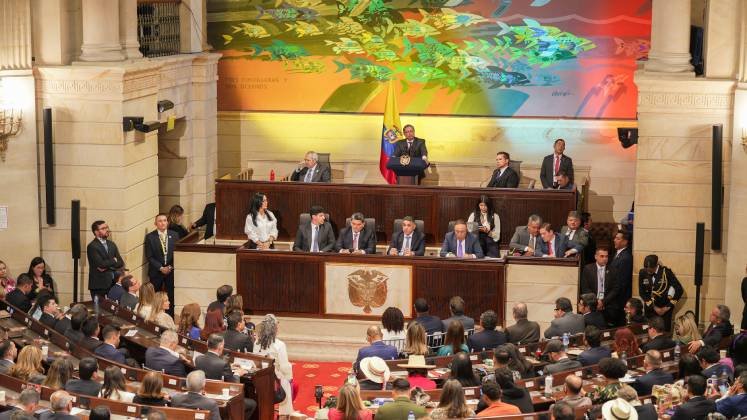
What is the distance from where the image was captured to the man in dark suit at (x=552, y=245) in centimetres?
1588

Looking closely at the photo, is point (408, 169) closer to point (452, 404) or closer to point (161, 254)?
point (161, 254)

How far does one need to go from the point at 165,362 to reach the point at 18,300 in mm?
3184

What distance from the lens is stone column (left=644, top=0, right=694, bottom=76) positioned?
16.0m

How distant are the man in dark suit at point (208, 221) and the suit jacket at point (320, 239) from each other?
2.15 meters

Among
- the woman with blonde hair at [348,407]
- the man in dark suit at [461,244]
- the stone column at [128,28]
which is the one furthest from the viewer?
the stone column at [128,28]

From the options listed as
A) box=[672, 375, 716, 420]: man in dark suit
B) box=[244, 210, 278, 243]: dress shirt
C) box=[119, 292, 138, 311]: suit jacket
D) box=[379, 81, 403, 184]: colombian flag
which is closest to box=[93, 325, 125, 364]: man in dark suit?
box=[119, 292, 138, 311]: suit jacket

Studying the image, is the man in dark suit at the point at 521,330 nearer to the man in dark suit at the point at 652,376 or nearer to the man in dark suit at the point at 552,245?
the man in dark suit at the point at 652,376

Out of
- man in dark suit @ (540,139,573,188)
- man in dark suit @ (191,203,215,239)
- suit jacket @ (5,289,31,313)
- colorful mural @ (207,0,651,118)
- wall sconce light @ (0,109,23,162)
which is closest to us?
suit jacket @ (5,289,31,313)

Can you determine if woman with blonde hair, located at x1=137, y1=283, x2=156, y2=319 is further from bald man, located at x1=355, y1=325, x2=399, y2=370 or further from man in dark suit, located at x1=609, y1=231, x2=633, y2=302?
man in dark suit, located at x1=609, y1=231, x2=633, y2=302

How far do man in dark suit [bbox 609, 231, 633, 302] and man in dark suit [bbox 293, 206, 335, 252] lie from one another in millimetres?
3465

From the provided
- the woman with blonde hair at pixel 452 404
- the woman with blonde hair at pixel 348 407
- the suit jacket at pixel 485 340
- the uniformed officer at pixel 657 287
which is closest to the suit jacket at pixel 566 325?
the suit jacket at pixel 485 340

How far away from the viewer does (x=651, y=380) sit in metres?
11.7

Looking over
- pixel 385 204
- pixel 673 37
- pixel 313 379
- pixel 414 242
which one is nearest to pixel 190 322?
pixel 313 379

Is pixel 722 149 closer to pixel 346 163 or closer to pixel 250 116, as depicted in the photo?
pixel 346 163
